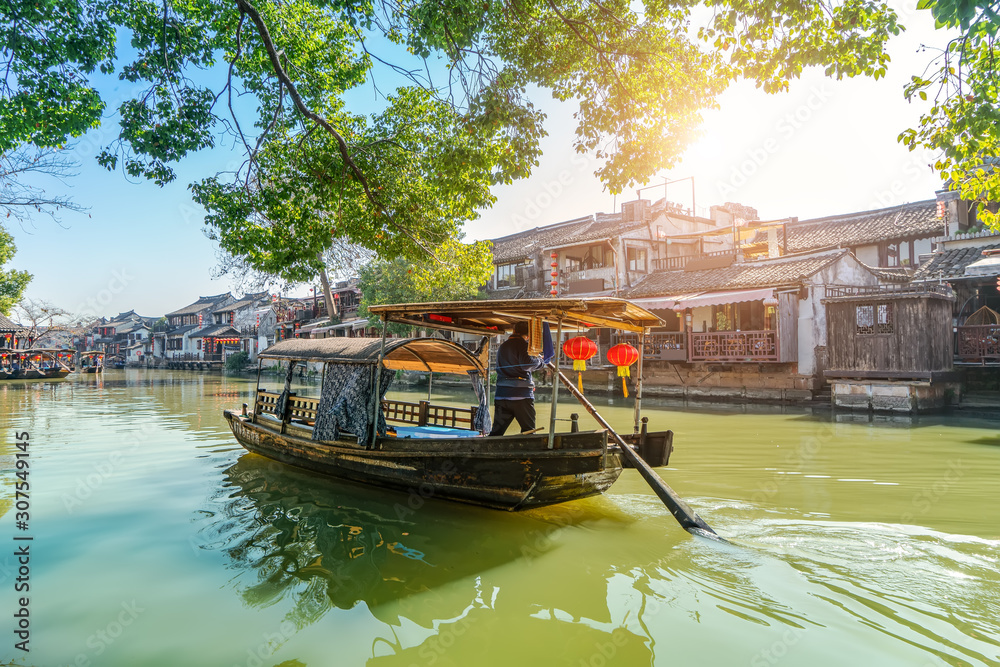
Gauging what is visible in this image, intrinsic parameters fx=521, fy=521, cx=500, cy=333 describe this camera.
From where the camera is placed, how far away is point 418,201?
7453mm

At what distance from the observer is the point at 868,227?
19.8 m

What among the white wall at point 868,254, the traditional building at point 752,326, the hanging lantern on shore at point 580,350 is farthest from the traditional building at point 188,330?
the hanging lantern on shore at point 580,350

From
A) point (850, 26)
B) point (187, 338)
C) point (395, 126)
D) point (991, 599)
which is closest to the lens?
point (991, 599)

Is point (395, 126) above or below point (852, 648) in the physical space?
above

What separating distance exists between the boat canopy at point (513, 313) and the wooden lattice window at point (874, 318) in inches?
452

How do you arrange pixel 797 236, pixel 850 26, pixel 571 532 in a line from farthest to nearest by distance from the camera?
pixel 797 236
pixel 571 532
pixel 850 26

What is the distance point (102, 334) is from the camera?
66125mm

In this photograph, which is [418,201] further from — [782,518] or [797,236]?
[797,236]

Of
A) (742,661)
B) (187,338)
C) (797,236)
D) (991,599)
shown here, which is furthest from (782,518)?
(187,338)

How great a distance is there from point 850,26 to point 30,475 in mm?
11725

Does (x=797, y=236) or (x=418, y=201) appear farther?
(x=797, y=236)

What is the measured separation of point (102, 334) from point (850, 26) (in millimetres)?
81637

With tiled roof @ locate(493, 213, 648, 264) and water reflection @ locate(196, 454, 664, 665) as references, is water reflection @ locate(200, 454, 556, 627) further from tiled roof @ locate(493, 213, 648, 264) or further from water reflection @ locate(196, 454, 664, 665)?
tiled roof @ locate(493, 213, 648, 264)

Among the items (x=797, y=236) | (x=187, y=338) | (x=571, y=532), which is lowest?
(x=571, y=532)
